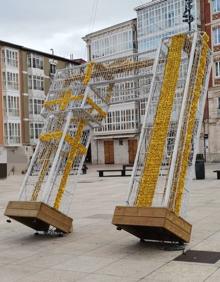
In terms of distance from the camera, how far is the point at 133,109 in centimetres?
5300

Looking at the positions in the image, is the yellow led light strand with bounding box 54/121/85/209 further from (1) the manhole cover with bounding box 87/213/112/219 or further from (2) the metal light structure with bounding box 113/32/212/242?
(1) the manhole cover with bounding box 87/213/112/219

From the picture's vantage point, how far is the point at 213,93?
156 ft

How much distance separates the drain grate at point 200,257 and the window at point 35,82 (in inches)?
2052

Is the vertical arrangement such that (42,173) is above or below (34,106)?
below

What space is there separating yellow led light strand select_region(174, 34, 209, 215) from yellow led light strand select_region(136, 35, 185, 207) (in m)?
0.36

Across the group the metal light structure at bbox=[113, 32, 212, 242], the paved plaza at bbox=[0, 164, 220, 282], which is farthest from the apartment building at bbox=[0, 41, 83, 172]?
the metal light structure at bbox=[113, 32, 212, 242]

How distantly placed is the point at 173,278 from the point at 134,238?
8.98 ft

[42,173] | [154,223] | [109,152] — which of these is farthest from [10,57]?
[154,223]

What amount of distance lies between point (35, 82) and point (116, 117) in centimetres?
1093

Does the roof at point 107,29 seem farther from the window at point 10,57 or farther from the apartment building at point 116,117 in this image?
the window at point 10,57

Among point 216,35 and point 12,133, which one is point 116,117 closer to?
point 12,133

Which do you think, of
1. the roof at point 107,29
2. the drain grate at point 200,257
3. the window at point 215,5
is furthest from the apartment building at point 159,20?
the drain grate at point 200,257

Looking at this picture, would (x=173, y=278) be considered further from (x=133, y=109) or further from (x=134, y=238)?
(x=133, y=109)

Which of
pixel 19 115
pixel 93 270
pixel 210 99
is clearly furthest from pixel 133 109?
pixel 93 270
